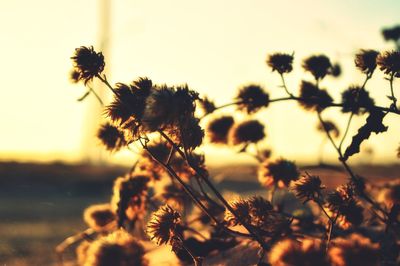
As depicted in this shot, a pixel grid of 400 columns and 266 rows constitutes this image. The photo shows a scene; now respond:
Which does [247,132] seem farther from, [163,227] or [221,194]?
[163,227]

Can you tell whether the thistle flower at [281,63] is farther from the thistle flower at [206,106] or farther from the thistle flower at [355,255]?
the thistle flower at [355,255]

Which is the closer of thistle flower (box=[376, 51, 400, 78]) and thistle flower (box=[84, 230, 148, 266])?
thistle flower (box=[84, 230, 148, 266])

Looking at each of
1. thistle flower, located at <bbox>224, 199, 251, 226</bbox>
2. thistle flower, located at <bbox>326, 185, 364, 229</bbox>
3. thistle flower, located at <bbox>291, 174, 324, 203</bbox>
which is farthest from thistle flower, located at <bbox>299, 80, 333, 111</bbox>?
thistle flower, located at <bbox>224, 199, 251, 226</bbox>

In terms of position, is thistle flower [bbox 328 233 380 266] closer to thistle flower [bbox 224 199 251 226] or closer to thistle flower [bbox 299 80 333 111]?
thistle flower [bbox 224 199 251 226]

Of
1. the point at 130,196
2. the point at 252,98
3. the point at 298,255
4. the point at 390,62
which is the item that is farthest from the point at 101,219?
the point at 298,255

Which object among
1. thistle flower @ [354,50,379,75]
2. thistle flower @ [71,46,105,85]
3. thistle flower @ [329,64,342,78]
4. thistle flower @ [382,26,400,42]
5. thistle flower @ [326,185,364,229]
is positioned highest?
thistle flower @ [382,26,400,42]

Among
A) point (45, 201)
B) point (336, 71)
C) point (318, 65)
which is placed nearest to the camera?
point (318, 65)

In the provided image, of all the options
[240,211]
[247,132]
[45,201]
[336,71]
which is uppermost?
[45,201]
